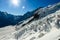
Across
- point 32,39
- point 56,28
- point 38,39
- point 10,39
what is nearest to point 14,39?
point 10,39

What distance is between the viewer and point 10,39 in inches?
669

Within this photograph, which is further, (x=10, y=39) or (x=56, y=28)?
(x=10, y=39)

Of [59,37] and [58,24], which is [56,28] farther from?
[59,37]

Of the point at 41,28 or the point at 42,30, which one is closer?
the point at 42,30

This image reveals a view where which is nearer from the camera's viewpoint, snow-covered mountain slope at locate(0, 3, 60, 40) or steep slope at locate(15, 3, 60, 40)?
snow-covered mountain slope at locate(0, 3, 60, 40)

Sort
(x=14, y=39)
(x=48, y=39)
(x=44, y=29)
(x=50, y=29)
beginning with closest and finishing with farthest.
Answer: (x=48, y=39), (x=50, y=29), (x=44, y=29), (x=14, y=39)

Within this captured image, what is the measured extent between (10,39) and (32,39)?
17.4 feet

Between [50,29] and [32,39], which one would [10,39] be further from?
[50,29]

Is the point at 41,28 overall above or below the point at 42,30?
above

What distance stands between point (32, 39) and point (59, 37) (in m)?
3.74

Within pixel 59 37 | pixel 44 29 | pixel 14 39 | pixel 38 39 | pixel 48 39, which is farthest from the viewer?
pixel 14 39

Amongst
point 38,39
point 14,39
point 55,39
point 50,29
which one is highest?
point 14,39

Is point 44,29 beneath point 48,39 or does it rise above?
above

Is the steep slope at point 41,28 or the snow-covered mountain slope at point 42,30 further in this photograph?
the steep slope at point 41,28
